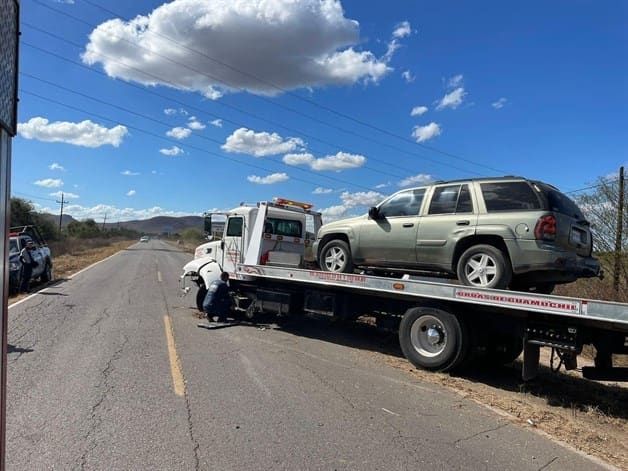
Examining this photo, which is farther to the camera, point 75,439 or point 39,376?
point 39,376

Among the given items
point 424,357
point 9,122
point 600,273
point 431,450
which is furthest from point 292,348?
point 9,122

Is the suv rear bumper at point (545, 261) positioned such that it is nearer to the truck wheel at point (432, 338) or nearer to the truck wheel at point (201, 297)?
the truck wheel at point (432, 338)

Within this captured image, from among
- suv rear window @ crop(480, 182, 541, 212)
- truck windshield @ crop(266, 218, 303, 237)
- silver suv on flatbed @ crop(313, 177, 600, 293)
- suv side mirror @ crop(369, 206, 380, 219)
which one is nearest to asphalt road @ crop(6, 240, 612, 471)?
silver suv on flatbed @ crop(313, 177, 600, 293)

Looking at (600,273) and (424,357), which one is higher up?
(600,273)

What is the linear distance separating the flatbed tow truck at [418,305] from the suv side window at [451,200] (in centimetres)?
113

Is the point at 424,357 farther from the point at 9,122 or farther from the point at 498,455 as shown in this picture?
the point at 9,122

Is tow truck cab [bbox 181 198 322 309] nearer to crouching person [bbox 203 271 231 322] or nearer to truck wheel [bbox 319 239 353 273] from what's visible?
crouching person [bbox 203 271 231 322]

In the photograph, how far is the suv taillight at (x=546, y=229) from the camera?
6.67 meters

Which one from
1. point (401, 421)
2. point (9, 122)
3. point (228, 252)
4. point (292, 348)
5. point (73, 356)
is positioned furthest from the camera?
point (228, 252)

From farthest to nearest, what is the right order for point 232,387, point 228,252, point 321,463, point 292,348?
point 228,252 → point 292,348 → point 232,387 → point 321,463

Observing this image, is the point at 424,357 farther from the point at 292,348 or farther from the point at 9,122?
the point at 9,122

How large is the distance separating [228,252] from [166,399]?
6536mm

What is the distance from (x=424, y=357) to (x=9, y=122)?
6.72 meters

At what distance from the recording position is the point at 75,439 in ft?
14.4
